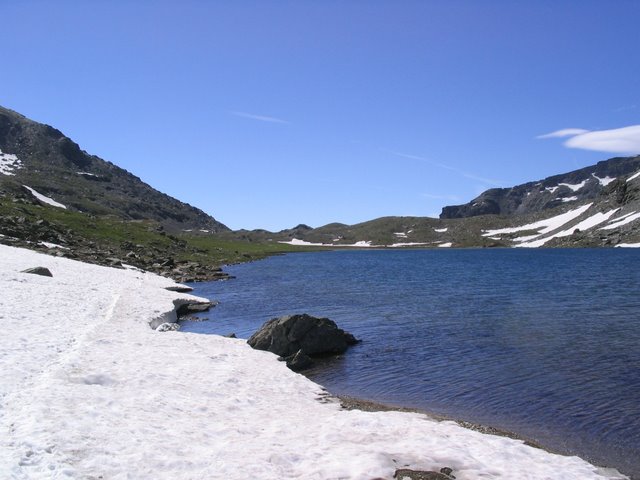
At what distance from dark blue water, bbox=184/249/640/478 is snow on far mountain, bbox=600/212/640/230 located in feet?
512

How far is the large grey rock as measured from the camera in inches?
1104

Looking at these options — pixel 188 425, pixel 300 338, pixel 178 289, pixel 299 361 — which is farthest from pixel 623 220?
pixel 188 425

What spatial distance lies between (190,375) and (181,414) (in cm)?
460

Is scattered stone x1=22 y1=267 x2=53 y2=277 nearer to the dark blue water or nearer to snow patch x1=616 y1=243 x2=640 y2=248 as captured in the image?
the dark blue water

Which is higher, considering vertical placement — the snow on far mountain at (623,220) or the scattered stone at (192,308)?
the snow on far mountain at (623,220)

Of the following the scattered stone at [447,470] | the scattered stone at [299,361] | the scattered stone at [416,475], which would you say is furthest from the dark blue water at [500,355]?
the scattered stone at [416,475]

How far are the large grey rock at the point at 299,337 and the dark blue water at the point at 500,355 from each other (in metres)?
1.44

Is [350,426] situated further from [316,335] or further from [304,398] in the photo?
[316,335]

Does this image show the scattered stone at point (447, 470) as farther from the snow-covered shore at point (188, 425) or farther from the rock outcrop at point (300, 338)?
the rock outcrop at point (300, 338)

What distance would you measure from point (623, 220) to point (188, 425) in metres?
220

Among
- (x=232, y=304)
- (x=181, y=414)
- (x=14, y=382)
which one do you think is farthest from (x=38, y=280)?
(x=181, y=414)

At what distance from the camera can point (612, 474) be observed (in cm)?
1259

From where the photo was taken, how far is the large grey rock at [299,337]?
2805cm

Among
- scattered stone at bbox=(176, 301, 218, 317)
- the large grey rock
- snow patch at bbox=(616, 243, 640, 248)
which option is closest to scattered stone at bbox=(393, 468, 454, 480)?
the large grey rock
